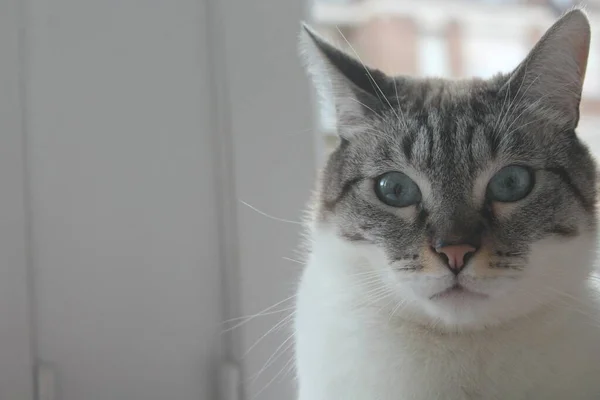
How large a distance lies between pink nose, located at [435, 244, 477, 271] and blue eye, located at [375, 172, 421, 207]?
14 cm

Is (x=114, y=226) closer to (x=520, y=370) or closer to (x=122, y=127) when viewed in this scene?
(x=122, y=127)

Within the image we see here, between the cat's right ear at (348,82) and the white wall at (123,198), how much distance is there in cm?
44

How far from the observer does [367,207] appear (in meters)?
1.20

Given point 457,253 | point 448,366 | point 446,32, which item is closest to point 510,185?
point 457,253

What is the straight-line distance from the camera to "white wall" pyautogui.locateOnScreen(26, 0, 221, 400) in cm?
148

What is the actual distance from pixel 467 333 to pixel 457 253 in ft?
0.54

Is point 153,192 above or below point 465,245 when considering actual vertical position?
above

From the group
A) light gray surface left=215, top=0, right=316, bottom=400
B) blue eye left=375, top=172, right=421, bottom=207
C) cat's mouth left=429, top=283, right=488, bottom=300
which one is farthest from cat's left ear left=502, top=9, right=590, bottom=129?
light gray surface left=215, top=0, right=316, bottom=400

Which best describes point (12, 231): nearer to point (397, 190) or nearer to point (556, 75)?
point (397, 190)

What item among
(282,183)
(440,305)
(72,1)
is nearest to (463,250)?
(440,305)

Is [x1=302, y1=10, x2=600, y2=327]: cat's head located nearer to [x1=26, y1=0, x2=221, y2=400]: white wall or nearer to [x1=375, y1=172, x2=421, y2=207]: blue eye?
[x1=375, y1=172, x2=421, y2=207]: blue eye

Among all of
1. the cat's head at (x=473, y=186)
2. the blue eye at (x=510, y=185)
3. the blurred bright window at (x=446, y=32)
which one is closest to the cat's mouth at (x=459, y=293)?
the cat's head at (x=473, y=186)

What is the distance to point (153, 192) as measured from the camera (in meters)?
1.58

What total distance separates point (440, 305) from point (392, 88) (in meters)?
0.42
